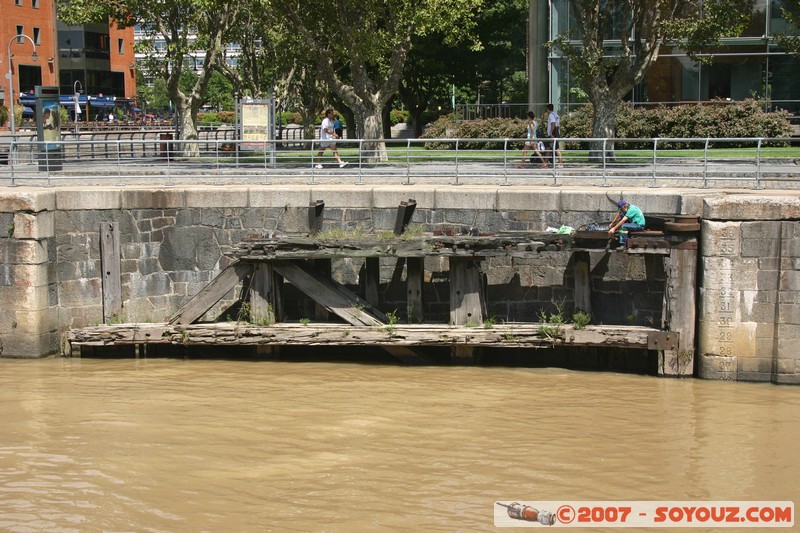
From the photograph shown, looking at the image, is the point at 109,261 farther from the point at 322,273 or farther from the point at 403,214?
the point at 403,214

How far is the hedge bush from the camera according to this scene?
32.7 metres

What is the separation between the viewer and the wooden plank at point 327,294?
17.9 m

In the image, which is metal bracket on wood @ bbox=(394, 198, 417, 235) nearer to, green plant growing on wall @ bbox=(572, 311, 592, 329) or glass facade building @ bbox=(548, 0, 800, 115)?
green plant growing on wall @ bbox=(572, 311, 592, 329)

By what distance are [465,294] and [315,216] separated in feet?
10.4

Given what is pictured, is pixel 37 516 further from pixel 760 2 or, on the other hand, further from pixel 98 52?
pixel 98 52

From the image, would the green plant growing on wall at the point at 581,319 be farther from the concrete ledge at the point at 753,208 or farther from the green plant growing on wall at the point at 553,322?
the concrete ledge at the point at 753,208

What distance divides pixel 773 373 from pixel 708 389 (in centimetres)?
118

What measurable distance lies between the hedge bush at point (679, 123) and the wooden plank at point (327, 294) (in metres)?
15.5

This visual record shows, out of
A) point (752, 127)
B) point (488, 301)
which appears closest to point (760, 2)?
point (752, 127)

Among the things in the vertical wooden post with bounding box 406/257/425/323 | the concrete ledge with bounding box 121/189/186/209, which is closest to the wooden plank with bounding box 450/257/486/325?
the vertical wooden post with bounding box 406/257/425/323

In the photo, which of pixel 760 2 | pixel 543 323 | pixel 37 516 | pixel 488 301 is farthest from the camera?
pixel 760 2

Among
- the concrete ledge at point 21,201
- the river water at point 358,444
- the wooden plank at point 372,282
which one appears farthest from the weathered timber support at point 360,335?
the concrete ledge at point 21,201

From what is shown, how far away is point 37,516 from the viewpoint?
37.2ft

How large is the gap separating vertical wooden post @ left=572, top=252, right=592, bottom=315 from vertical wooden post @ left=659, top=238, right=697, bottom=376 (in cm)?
137
